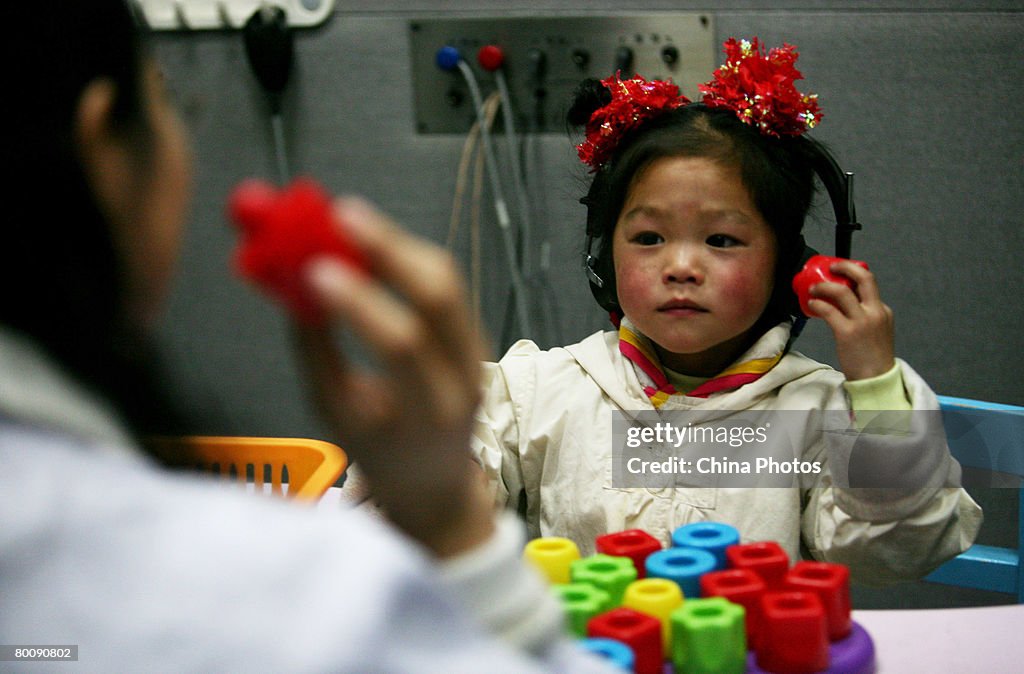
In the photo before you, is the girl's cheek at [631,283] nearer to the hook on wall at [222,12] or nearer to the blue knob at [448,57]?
the blue knob at [448,57]

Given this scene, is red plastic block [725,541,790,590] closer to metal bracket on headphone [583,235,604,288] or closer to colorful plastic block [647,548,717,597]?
colorful plastic block [647,548,717,597]

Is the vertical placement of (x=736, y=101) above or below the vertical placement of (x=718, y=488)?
above

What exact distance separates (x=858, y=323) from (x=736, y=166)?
0.24m

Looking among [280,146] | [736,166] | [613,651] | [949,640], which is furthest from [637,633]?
[280,146]

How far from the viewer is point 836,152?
1.62 metres

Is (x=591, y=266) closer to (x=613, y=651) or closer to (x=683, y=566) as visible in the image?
(x=683, y=566)

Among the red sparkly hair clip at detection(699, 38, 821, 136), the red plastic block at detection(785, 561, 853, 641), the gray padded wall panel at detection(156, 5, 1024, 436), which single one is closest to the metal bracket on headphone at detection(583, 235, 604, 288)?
the red sparkly hair clip at detection(699, 38, 821, 136)

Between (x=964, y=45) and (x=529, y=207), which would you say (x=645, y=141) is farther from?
(x=964, y=45)

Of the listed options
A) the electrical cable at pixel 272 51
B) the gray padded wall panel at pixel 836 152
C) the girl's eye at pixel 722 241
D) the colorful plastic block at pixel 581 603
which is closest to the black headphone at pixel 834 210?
the girl's eye at pixel 722 241

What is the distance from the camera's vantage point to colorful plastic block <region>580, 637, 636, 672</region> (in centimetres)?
56

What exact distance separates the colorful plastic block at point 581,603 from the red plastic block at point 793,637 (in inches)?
4.2

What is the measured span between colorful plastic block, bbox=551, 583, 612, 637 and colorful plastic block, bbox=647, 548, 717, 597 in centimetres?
6

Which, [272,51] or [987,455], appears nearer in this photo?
[987,455]

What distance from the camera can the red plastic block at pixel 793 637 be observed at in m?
0.61
